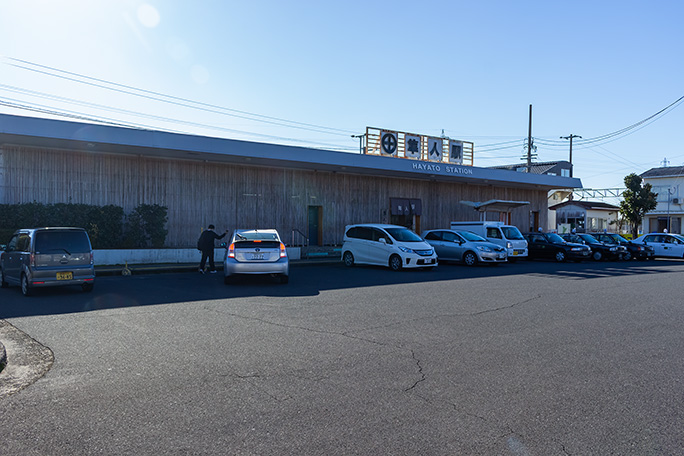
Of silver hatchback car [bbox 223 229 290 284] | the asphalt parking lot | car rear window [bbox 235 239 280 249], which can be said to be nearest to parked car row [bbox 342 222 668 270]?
silver hatchback car [bbox 223 229 290 284]

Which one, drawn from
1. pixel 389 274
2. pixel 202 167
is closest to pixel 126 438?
pixel 389 274

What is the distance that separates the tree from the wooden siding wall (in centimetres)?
2103

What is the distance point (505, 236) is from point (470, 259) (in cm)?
389

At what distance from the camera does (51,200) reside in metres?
19.6

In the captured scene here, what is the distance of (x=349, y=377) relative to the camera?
5539 millimetres

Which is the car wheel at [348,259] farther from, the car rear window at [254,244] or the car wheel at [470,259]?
the car rear window at [254,244]

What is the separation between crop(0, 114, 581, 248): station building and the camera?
1908cm

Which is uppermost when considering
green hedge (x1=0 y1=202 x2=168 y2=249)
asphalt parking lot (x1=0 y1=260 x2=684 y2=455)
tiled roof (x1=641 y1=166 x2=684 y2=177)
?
tiled roof (x1=641 y1=166 x2=684 y2=177)

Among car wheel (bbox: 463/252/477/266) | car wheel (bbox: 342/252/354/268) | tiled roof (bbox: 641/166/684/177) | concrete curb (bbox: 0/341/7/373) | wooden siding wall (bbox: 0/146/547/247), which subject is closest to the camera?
concrete curb (bbox: 0/341/7/373)

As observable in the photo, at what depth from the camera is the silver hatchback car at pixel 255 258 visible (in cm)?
1341

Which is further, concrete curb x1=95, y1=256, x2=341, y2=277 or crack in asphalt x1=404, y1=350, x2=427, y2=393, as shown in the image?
concrete curb x1=95, y1=256, x2=341, y2=277

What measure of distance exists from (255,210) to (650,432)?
21366 millimetres

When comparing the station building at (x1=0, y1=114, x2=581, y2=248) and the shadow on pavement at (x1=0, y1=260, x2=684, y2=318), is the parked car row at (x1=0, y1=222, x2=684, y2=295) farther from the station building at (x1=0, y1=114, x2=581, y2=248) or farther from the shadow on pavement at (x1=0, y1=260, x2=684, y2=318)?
the station building at (x1=0, y1=114, x2=581, y2=248)

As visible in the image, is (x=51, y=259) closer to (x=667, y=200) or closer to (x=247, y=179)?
(x=247, y=179)
